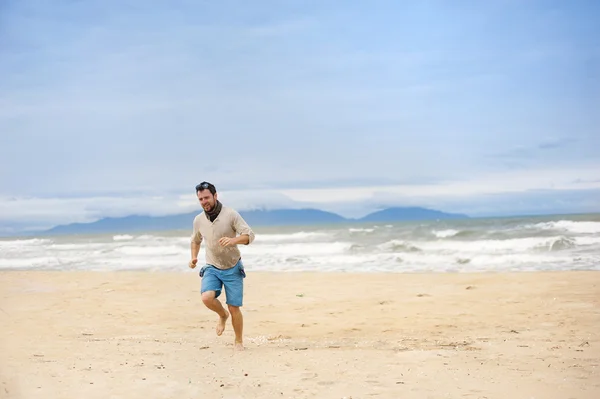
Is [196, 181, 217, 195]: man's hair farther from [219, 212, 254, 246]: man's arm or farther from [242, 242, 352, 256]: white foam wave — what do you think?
[242, 242, 352, 256]: white foam wave

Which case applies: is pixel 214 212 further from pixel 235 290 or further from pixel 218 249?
pixel 235 290

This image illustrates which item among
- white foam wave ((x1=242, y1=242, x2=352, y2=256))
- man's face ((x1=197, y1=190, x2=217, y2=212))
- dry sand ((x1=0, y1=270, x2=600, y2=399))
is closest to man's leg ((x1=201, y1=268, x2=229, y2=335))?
dry sand ((x1=0, y1=270, x2=600, y2=399))

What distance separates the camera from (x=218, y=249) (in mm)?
6770

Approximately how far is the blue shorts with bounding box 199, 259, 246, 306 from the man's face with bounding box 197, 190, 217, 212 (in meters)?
0.70

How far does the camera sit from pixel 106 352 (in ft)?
22.0

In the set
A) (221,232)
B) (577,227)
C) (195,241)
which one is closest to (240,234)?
(221,232)

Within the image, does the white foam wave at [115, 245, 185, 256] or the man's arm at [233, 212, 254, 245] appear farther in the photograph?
→ the white foam wave at [115, 245, 185, 256]

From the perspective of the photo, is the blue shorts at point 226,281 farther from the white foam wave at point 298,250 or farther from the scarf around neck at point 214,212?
the white foam wave at point 298,250

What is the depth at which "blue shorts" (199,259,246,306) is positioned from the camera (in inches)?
269

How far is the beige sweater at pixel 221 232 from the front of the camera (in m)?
6.68

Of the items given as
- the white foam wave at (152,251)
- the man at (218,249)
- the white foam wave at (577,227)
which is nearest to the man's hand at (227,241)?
the man at (218,249)

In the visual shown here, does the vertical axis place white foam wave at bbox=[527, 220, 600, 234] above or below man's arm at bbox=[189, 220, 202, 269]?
below

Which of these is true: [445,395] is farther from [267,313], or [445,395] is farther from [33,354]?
[267,313]

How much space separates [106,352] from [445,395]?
12.0 ft
